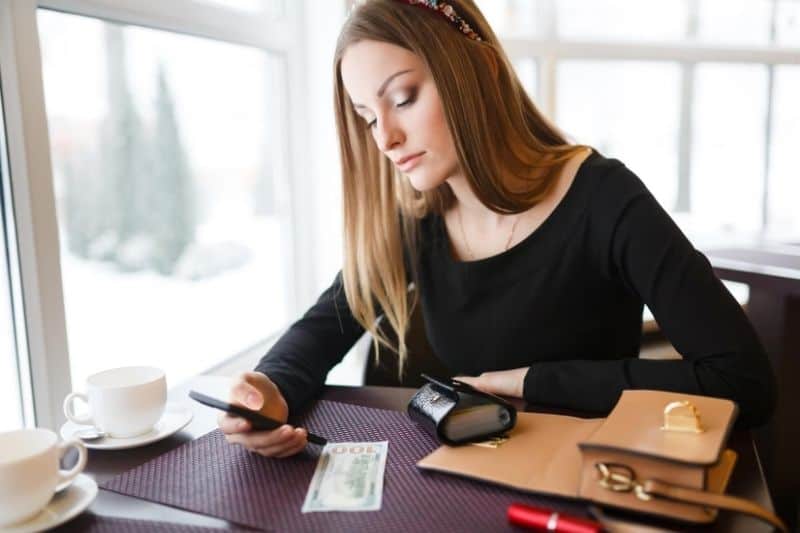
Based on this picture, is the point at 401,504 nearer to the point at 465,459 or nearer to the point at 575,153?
the point at 465,459

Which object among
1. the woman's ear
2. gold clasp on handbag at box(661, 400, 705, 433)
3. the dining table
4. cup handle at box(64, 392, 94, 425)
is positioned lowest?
the dining table

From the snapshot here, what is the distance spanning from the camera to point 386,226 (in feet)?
4.09

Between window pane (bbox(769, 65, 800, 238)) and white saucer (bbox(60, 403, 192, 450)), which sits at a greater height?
window pane (bbox(769, 65, 800, 238))

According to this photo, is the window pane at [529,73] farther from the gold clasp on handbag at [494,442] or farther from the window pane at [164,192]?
the gold clasp on handbag at [494,442]

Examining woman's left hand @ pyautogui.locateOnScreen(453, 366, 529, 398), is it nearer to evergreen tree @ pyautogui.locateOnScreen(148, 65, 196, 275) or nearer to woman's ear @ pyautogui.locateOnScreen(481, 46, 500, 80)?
woman's ear @ pyautogui.locateOnScreen(481, 46, 500, 80)

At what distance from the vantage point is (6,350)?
3.61ft

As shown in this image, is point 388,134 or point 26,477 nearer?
point 26,477

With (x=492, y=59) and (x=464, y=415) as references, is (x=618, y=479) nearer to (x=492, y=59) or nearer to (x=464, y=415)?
(x=464, y=415)

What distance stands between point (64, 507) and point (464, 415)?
1.39ft

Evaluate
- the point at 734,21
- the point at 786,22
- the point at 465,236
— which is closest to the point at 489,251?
the point at 465,236

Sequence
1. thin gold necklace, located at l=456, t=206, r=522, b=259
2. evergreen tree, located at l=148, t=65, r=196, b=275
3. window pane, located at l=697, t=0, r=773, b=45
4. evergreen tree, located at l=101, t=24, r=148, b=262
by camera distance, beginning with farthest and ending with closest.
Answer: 1. window pane, located at l=697, t=0, r=773, b=45
2. evergreen tree, located at l=148, t=65, r=196, b=275
3. evergreen tree, located at l=101, t=24, r=148, b=262
4. thin gold necklace, located at l=456, t=206, r=522, b=259

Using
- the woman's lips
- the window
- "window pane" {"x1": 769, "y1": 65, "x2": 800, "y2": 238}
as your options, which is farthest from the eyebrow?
"window pane" {"x1": 769, "y1": 65, "x2": 800, "y2": 238}

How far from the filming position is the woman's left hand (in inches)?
38.4

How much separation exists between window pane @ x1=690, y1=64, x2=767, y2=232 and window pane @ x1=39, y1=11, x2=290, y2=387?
1.61m
